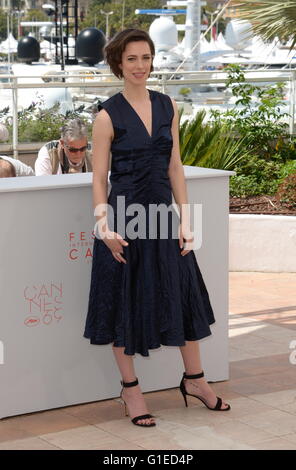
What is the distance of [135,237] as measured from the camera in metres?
5.04

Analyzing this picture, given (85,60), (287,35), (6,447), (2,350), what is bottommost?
(6,447)

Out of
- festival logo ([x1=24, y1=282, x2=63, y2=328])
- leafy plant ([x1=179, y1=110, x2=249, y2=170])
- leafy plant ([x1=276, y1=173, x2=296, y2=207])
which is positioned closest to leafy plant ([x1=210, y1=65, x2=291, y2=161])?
leafy plant ([x1=179, y1=110, x2=249, y2=170])

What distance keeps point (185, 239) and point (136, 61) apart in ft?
2.99

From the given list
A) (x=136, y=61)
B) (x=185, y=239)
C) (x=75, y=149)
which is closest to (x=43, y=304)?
(x=185, y=239)

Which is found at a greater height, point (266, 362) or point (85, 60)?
point (85, 60)

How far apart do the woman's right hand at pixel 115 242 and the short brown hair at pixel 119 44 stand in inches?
33.1

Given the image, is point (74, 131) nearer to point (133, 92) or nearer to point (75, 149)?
point (75, 149)

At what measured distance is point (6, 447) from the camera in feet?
15.7

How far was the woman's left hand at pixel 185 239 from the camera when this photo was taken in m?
5.11

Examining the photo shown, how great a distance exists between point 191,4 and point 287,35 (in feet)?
80.3

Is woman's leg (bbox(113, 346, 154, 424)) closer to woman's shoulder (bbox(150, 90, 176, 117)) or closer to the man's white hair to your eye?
woman's shoulder (bbox(150, 90, 176, 117))

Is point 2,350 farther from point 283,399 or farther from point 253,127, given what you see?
point 253,127

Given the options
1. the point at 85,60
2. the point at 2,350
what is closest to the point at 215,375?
the point at 2,350

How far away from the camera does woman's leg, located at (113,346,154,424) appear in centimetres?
512
